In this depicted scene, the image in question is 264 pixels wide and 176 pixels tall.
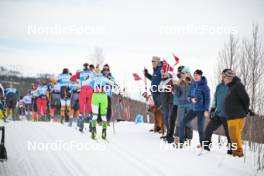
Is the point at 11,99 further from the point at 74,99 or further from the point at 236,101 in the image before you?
the point at 236,101

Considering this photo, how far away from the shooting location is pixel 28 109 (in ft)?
82.2

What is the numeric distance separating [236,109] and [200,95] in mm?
1372

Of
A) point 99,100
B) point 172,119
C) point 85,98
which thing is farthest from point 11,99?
point 172,119

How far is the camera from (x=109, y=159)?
8281 millimetres

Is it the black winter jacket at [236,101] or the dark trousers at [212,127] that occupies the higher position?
the black winter jacket at [236,101]

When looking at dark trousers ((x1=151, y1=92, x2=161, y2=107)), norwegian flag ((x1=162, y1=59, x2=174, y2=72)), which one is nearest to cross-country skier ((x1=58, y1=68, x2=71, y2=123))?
dark trousers ((x1=151, y1=92, x2=161, y2=107))

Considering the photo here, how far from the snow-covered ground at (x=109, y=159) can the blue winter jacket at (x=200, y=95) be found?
1.29 m

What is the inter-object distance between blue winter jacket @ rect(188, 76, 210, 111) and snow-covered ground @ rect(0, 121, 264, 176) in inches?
50.6

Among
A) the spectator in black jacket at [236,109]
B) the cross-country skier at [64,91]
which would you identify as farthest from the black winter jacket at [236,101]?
the cross-country skier at [64,91]

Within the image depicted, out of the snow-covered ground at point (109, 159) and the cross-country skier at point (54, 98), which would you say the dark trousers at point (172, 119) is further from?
the cross-country skier at point (54, 98)

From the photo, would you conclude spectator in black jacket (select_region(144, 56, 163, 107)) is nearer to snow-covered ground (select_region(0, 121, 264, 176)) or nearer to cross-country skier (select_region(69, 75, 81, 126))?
snow-covered ground (select_region(0, 121, 264, 176))

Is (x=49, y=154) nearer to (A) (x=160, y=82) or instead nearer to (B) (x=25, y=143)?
(B) (x=25, y=143)

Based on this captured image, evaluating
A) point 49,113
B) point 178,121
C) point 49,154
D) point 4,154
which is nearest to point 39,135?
point 49,154

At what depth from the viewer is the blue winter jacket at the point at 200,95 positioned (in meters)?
9.84
